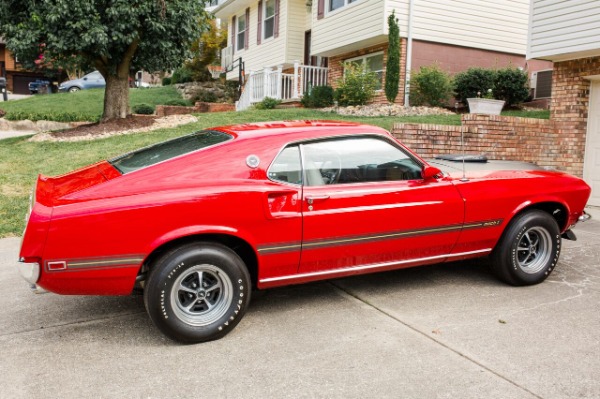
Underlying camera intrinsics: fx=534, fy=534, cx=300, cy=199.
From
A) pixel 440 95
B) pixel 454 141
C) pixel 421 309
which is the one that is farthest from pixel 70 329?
pixel 440 95

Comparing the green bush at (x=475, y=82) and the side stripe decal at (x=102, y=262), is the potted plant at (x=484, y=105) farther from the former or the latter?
the side stripe decal at (x=102, y=262)

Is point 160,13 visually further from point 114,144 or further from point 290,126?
point 290,126

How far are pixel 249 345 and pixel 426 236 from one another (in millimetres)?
1672

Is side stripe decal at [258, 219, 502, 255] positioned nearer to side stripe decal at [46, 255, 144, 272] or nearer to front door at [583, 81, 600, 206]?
side stripe decal at [46, 255, 144, 272]

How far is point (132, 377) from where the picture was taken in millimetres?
3098

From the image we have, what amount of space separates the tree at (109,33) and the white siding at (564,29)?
758 cm

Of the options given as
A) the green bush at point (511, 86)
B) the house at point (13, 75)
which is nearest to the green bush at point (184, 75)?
the green bush at point (511, 86)

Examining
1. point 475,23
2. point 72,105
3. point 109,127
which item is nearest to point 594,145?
point 475,23

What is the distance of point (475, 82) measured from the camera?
13.9 meters

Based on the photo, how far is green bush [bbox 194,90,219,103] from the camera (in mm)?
24578

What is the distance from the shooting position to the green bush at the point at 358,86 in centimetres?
1443

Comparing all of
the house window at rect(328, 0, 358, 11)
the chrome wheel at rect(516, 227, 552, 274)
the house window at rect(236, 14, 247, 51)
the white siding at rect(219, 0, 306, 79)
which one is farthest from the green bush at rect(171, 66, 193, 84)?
the chrome wheel at rect(516, 227, 552, 274)

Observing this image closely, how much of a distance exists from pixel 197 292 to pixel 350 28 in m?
14.0

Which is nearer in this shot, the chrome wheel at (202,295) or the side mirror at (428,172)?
the chrome wheel at (202,295)
